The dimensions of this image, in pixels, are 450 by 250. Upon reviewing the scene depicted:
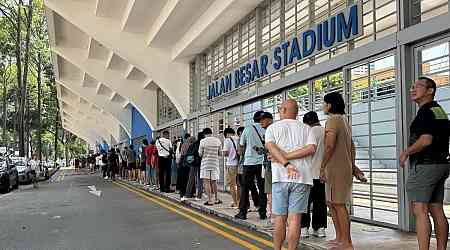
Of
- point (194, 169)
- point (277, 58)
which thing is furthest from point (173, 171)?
point (277, 58)

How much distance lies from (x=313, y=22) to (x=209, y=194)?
4.32m

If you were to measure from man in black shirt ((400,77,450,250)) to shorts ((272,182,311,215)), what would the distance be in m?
1.06

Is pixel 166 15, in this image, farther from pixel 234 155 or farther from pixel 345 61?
pixel 345 61

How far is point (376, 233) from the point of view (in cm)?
780

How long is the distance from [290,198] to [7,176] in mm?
17179

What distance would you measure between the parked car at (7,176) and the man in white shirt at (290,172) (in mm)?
16452

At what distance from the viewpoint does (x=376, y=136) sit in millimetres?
8805

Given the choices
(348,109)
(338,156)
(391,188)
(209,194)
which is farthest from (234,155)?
(338,156)

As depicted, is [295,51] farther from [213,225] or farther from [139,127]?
[139,127]

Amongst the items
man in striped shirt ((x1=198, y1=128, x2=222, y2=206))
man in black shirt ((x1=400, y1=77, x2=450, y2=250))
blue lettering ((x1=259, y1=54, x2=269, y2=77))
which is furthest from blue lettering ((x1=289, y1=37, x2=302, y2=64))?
man in black shirt ((x1=400, y1=77, x2=450, y2=250))

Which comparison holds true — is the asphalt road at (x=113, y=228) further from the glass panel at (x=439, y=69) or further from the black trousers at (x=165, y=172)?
the glass panel at (x=439, y=69)

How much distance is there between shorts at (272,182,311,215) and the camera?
5.77 meters

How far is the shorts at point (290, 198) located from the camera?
227 inches

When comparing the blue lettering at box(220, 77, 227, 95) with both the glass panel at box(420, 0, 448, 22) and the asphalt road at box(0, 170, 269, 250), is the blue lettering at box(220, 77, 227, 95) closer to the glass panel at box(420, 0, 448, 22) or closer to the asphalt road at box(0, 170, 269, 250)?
the asphalt road at box(0, 170, 269, 250)
